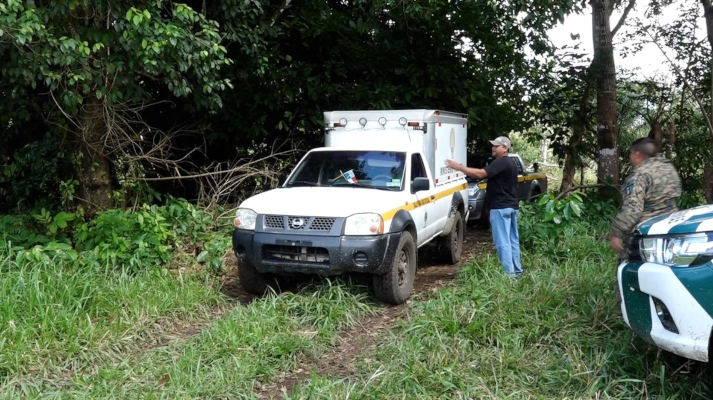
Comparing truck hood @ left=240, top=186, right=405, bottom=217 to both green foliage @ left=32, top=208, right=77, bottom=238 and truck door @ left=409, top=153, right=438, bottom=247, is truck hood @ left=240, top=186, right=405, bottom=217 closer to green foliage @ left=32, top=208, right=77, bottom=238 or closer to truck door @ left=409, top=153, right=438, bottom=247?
truck door @ left=409, top=153, right=438, bottom=247

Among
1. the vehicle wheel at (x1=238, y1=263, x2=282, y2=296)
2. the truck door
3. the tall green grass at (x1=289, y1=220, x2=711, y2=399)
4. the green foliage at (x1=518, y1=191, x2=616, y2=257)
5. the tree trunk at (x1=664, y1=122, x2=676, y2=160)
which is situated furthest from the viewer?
the tree trunk at (x1=664, y1=122, x2=676, y2=160)

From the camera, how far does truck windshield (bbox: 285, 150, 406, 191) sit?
710 centimetres

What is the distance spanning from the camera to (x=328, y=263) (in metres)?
6.06

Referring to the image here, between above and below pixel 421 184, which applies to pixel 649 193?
above

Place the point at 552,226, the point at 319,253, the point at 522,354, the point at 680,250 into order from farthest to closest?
the point at 552,226 → the point at 319,253 → the point at 522,354 → the point at 680,250

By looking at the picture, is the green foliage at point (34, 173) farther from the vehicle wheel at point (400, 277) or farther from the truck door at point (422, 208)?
the vehicle wheel at point (400, 277)

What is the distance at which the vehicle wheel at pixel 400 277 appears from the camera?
6.30 meters

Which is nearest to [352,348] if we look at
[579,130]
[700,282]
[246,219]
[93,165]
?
[246,219]

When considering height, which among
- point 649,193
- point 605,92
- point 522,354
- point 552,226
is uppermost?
point 605,92

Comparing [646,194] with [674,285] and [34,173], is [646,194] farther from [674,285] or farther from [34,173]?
[34,173]

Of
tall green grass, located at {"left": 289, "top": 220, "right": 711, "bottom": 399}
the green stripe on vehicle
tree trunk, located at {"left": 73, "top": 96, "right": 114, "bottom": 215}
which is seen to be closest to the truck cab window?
tall green grass, located at {"left": 289, "top": 220, "right": 711, "bottom": 399}

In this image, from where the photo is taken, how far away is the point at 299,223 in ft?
20.3

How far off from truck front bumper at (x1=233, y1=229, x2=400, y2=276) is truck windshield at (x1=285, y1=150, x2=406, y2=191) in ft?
3.20

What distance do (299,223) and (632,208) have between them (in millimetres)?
2987
